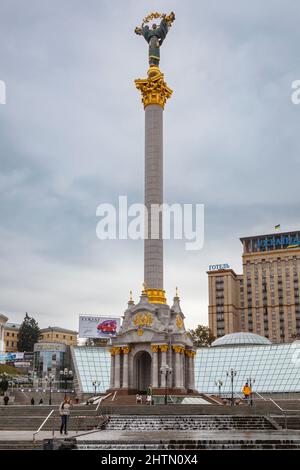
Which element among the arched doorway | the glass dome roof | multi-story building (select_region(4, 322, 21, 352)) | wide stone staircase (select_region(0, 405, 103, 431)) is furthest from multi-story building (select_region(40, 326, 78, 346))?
wide stone staircase (select_region(0, 405, 103, 431))

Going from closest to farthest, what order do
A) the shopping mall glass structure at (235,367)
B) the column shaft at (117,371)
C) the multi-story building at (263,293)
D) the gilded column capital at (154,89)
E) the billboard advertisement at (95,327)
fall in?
the column shaft at (117,371) < the gilded column capital at (154,89) < the shopping mall glass structure at (235,367) < the billboard advertisement at (95,327) < the multi-story building at (263,293)

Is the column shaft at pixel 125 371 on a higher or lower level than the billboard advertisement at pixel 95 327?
lower

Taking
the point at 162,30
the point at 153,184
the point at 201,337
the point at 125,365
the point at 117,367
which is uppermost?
the point at 162,30

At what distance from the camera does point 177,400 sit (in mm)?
47438

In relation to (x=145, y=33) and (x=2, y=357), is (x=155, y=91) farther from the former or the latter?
(x=2, y=357)

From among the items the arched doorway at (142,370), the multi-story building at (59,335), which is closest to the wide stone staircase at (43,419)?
the arched doorway at (142,370)

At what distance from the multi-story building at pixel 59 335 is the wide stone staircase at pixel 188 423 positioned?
355ft

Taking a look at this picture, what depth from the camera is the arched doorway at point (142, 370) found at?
174 ft

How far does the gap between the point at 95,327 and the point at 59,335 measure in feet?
171

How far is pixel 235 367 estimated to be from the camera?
72.9m

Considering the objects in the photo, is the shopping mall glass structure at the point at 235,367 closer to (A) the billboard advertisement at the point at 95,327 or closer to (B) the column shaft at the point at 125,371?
(A) the billboard advertisement at the point at 95,327

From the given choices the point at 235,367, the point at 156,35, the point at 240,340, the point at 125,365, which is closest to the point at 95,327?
the point at 240,340

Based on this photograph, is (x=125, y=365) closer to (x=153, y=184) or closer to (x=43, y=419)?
(x=153, y=184)
